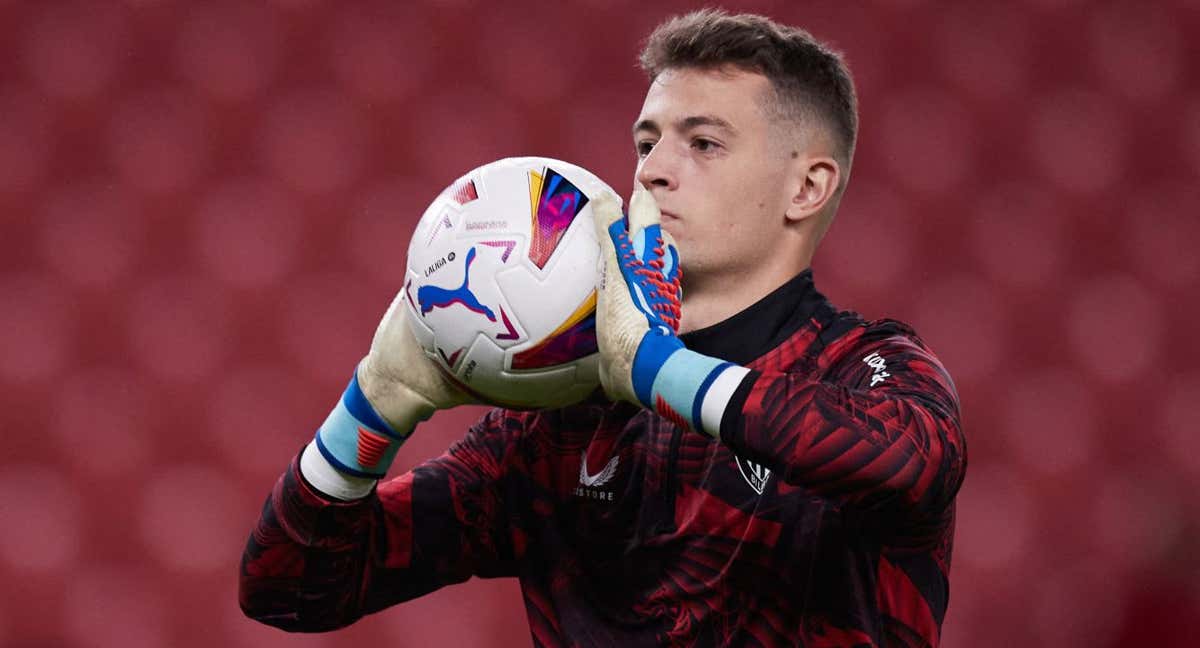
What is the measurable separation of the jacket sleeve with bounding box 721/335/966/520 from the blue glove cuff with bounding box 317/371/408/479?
1.50ft

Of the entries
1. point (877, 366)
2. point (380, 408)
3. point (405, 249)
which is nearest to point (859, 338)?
point (877, 366)

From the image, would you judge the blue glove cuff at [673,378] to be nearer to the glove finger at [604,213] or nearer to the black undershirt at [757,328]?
the glove finger at [604,213]

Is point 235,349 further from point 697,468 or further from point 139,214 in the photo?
point 697,468

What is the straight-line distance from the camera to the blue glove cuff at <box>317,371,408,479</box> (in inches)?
56.7

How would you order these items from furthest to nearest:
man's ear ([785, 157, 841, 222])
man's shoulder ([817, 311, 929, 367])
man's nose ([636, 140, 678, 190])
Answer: man's ear ([785, 157, 841, 222]), man's nose ([636, 140, 678, 190]), man's shoulder ([817, 311, 929, 367])

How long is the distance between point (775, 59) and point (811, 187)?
0.16 meters

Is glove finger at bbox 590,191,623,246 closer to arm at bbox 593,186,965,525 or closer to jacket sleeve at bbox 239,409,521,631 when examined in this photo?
arm at bbox 593,186,965,525

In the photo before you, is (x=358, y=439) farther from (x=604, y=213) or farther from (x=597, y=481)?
(x=604, y=213)

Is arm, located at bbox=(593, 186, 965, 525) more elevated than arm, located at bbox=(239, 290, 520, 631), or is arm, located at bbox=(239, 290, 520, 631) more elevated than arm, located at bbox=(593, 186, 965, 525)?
arm, located at bbox=(593, 186, 965, 525)

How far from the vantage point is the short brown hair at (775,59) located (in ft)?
5.18

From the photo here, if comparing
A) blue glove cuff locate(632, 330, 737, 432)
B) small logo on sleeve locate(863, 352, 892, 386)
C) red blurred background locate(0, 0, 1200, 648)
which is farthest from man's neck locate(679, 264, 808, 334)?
red blurred background locate(0, 0, 1200, 648)

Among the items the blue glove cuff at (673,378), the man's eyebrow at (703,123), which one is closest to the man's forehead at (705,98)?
the man's eyebrow at (703,123)

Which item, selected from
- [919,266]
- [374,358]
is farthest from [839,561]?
[919,266]

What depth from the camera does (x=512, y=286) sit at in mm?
1263
